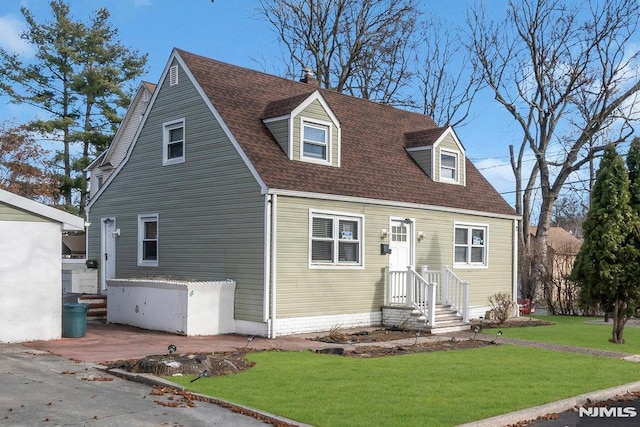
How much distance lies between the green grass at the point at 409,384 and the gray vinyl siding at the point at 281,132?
6.40m

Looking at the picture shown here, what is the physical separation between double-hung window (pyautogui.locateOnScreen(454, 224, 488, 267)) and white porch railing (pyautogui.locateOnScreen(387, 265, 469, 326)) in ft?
5.08

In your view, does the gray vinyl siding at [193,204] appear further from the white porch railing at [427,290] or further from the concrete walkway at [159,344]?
the white porch railing at [427,290]

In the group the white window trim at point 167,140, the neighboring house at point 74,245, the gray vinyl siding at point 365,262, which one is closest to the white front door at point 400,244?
the gray vinyl siding at point 365,262

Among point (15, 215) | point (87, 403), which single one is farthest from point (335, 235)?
point (87, 403)

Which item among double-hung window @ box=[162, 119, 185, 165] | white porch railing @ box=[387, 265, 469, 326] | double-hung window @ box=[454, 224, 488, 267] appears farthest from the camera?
double-hung window @ box=[454, 224, 488, 267]

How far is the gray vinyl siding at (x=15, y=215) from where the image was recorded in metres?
13.9

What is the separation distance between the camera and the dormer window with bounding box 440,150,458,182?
22.3 metres

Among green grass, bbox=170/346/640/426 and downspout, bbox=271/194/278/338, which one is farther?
downspout, bbox=271/194/278/338

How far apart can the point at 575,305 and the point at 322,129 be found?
13.3 metres

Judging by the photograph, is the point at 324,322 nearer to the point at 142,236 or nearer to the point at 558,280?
the point at 142,236

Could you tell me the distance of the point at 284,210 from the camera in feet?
53.3

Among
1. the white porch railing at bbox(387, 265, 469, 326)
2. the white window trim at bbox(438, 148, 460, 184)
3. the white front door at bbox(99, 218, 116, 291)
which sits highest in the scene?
the white window trim at bbox(438, 148, 460, 184)

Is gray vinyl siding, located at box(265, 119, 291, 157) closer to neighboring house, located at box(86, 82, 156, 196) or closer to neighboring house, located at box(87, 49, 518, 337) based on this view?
neighboring house, located at box(87, 49, 518, 337)

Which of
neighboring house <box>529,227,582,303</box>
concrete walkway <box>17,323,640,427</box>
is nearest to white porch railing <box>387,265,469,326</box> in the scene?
concrete walkway <box>17,323,640,427</box>
